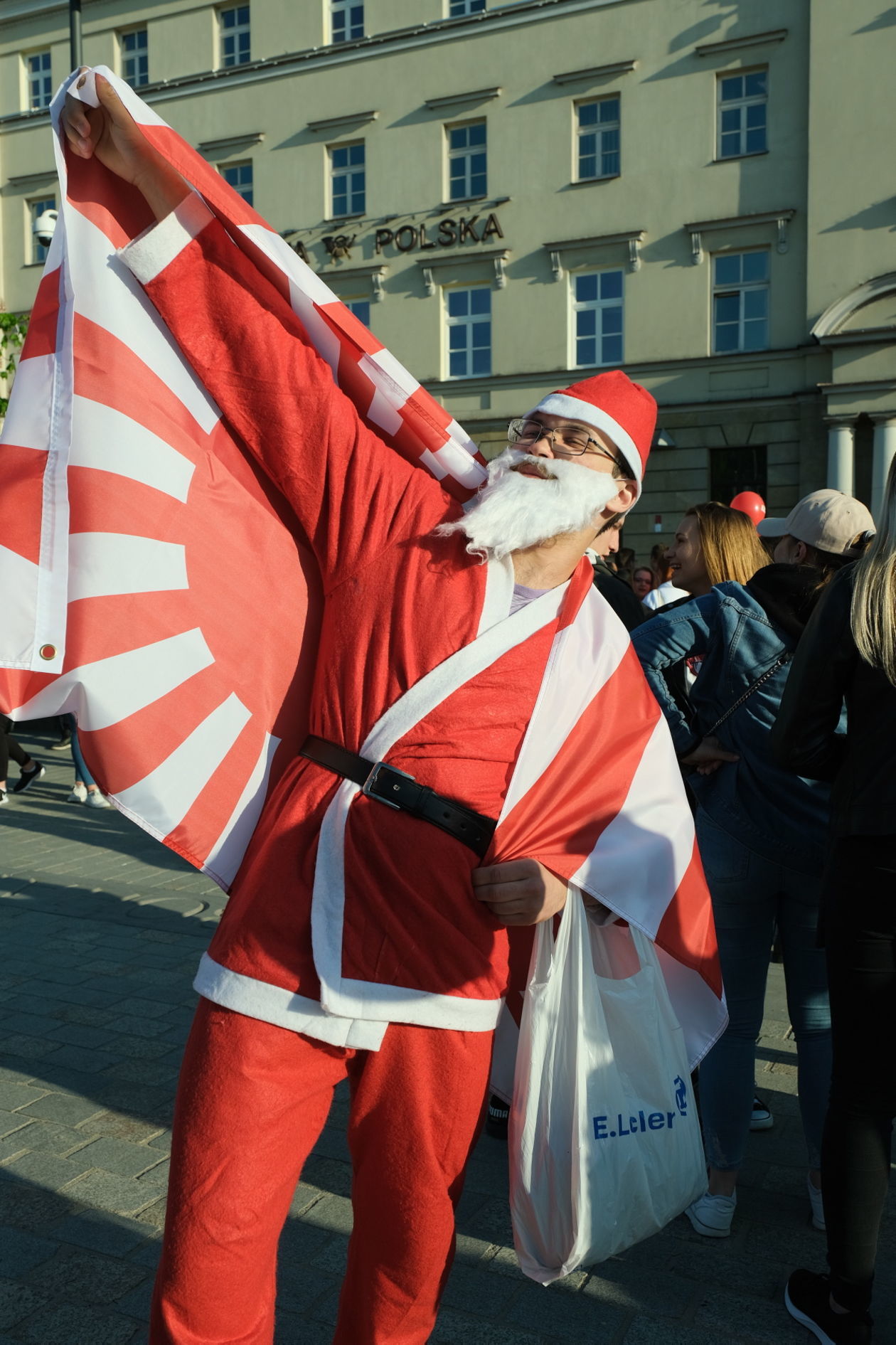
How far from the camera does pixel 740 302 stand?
63.2ft

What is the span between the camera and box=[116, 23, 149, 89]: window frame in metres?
23.7

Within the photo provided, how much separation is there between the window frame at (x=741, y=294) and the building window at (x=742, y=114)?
1538mm

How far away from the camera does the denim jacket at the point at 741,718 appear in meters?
2.97

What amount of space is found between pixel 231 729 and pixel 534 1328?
151cm

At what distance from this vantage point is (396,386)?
2.18 metres

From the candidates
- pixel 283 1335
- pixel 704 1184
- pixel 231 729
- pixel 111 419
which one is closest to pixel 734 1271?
pixel 704 1184

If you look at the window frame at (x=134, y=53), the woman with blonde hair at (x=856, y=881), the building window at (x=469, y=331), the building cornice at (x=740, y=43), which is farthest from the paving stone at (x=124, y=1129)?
the window frame at (x=134, y=53)

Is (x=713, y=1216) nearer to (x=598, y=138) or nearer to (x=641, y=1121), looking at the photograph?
(x=641, y=1121)

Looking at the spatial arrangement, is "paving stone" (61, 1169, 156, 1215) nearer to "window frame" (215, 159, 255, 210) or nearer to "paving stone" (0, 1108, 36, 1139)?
"paving stone" (0, 1108, 36, 1139)

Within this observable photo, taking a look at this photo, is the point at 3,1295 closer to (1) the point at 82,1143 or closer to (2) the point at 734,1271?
(1) the point at 82,1143

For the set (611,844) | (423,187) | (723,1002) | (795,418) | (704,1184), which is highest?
(423,187)

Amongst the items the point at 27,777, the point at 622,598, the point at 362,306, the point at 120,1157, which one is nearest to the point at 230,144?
the point at 362,306

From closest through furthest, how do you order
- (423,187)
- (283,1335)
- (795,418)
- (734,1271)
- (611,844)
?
(611,844)
(283,1335)
(734,1271)
(795,418)
(423,187)

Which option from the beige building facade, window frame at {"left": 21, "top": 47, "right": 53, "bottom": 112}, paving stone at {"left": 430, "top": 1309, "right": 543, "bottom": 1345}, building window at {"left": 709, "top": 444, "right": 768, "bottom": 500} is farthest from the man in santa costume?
window frame at {"left": 21, "top": 47, "right": 53, "bottom": 112}
